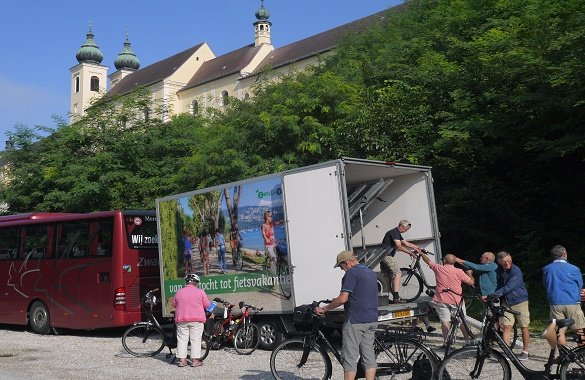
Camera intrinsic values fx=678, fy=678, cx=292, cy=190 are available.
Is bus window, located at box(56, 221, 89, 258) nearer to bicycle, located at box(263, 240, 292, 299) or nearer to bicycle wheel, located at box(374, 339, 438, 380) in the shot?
bicycle, located at box(263, 240, 292, 299)

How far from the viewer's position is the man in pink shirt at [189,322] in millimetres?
10484

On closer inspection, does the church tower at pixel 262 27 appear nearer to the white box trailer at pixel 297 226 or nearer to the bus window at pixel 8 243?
the bus window at pixel 8 243

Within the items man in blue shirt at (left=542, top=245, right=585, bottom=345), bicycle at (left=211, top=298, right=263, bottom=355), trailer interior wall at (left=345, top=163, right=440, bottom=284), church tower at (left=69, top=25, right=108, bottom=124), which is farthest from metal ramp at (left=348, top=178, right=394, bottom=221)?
church tower at (left=69, top=25, right=108, bottom=124)

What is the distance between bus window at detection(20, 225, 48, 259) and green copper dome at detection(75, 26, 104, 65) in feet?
337

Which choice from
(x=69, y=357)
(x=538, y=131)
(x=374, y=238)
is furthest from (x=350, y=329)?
(x=538, y=131)

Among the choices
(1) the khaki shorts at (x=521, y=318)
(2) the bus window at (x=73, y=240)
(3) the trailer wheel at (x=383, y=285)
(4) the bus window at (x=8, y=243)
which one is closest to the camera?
(1) the khaki shorts at (x=521, y=318)

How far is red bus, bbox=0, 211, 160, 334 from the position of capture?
14469mm

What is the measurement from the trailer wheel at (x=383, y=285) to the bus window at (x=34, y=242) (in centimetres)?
855

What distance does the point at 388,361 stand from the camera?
26.0 feet

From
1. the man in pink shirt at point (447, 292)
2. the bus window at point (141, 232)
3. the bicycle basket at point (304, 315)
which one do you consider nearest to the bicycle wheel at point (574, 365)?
the bicycle basket at point (304, 315)

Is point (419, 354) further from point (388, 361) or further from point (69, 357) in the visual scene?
point (69, 357)

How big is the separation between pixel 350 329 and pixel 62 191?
22745 mm

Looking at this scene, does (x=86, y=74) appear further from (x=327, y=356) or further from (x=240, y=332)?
(x=327, y=356)

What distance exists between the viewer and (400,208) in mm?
12531
